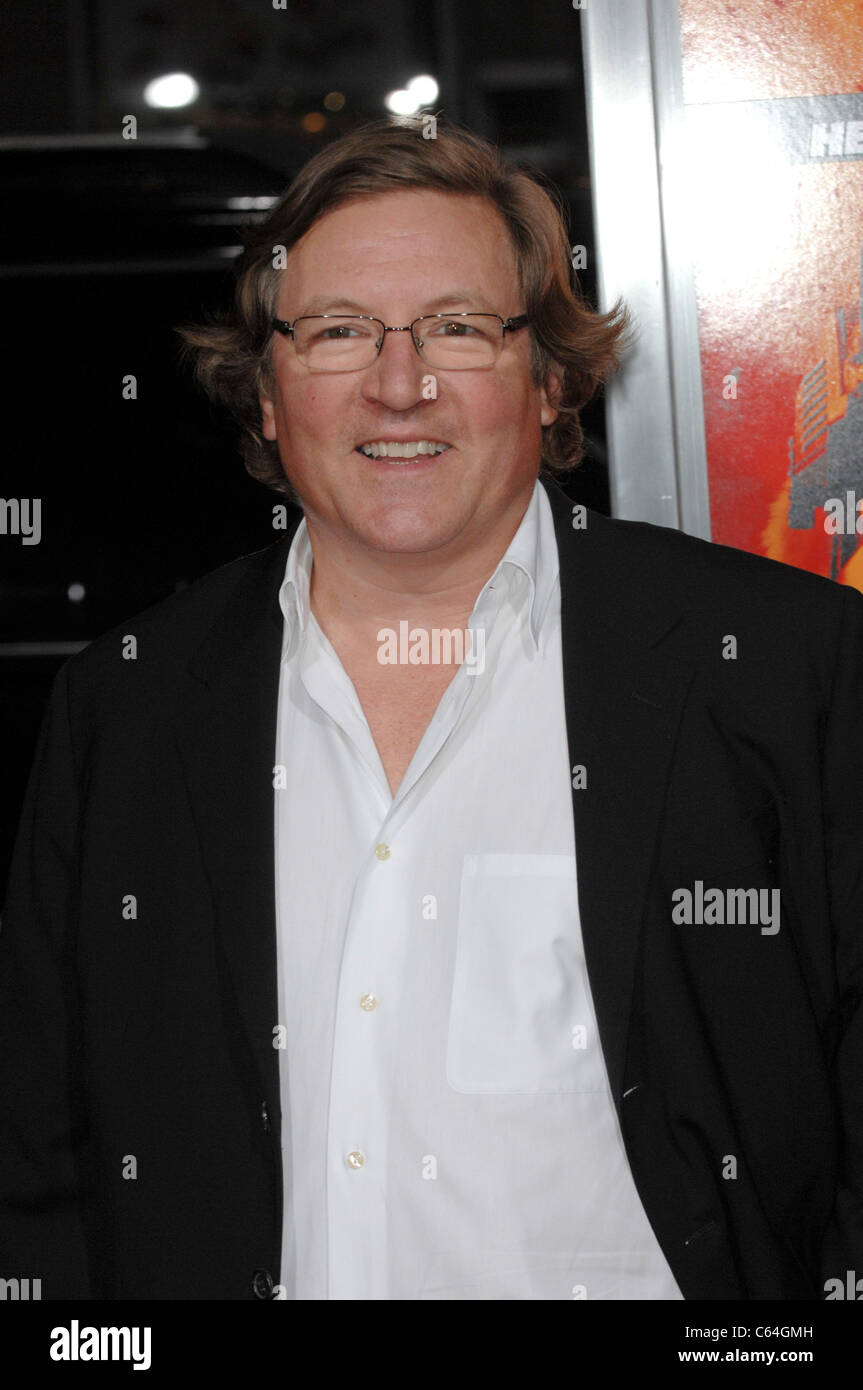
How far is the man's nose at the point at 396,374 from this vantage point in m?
1.72

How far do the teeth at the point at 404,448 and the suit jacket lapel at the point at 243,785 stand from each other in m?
0.25

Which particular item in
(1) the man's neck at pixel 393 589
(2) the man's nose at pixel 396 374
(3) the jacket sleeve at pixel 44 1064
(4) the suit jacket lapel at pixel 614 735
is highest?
(2) the man's nose at pixel 396 374

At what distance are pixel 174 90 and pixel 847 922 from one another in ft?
5.36

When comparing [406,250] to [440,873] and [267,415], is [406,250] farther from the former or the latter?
[440,873]

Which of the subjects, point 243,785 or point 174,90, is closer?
point 243,785

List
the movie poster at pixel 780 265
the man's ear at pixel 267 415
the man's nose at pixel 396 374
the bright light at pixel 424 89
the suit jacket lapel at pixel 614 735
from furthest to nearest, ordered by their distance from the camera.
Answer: the bright light at pixel 424 89 < the movie poster at pixel 780 265 < the man's ear at pixel 267 415 < the man's nose at pixel 396 374 < the suit jacket lapel at pixel 614 735

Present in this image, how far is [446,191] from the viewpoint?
1.81m

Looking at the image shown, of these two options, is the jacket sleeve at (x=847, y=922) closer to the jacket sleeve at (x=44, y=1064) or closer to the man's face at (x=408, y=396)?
the man's face at (x=408, y=396)

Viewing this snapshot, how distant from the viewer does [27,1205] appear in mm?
1845

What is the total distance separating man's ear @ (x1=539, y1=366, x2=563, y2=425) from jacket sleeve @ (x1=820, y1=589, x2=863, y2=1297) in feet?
1.61

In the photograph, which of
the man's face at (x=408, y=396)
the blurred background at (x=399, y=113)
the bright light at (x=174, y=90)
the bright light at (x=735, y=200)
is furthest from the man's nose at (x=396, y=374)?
the bright light at (x=174, y=90)

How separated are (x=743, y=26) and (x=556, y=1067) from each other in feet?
4.99

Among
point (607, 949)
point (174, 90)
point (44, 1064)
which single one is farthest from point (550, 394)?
point (44, 1064)

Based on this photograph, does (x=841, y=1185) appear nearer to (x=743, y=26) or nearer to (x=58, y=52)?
(x=743, y=26)
